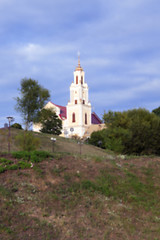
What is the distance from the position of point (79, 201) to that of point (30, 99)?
3445cm

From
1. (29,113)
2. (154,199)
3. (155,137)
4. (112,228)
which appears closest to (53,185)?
(112,228)

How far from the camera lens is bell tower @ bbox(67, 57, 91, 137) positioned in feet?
390

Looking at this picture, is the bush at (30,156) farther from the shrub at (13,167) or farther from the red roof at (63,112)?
the red roof at (63,112)

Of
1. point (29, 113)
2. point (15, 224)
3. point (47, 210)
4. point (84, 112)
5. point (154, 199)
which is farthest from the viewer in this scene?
point (84, 112)

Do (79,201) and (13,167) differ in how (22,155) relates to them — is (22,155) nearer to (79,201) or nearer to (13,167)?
(13,167)

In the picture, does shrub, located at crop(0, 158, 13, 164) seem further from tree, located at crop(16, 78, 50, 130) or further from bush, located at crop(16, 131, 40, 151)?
tree, located at crop(16, 78, 50, 130)

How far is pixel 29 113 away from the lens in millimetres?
51906

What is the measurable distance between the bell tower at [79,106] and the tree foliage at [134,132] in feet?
205

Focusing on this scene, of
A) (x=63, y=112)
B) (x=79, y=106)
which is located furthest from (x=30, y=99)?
(x=63, y=112)

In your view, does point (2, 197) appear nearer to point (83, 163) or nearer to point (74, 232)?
point (74, 232)

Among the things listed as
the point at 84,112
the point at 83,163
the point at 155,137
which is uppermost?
the point at 84,112

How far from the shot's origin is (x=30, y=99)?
169ft

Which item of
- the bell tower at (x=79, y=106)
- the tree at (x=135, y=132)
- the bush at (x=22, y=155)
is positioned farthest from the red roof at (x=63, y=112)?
the bush at (x=22, y=155)

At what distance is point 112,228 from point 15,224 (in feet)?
16.1
